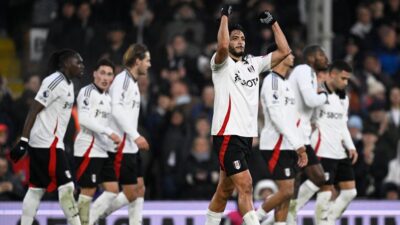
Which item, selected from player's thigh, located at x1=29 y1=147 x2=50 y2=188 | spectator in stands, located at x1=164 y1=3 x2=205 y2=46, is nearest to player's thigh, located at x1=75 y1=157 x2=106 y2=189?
player's thigh, located at x1=29 y1=147 x2=50 y2=188

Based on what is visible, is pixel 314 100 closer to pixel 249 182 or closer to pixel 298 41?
pixel 249 182

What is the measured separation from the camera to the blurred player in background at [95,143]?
14.9 meters

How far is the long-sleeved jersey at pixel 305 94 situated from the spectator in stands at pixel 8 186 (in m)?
4.45

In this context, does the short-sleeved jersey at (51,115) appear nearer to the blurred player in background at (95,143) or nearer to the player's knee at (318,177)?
the blurred player in background at (95,143)

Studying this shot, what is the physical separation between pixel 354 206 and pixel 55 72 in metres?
4.96

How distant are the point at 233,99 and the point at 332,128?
278 centimetres

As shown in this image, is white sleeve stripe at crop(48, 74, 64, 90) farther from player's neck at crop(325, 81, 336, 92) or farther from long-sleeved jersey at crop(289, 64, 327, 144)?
player's neck at crop(325, 81, 336, 92)

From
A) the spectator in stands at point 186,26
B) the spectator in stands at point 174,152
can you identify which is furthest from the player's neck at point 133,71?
the spectator in stands at point 186,26

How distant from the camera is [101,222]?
16.6 metres

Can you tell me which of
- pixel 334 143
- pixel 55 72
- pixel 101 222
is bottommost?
pixel 101 222

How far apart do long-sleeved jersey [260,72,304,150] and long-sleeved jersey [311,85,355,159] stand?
0.68 metres

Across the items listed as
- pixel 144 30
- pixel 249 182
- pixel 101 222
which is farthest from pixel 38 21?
pixel 249 182

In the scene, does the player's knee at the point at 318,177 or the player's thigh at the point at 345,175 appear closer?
the player's knee at the point at 318,177

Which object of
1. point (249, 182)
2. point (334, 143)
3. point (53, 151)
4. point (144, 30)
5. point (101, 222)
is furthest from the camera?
point (144, 30)
